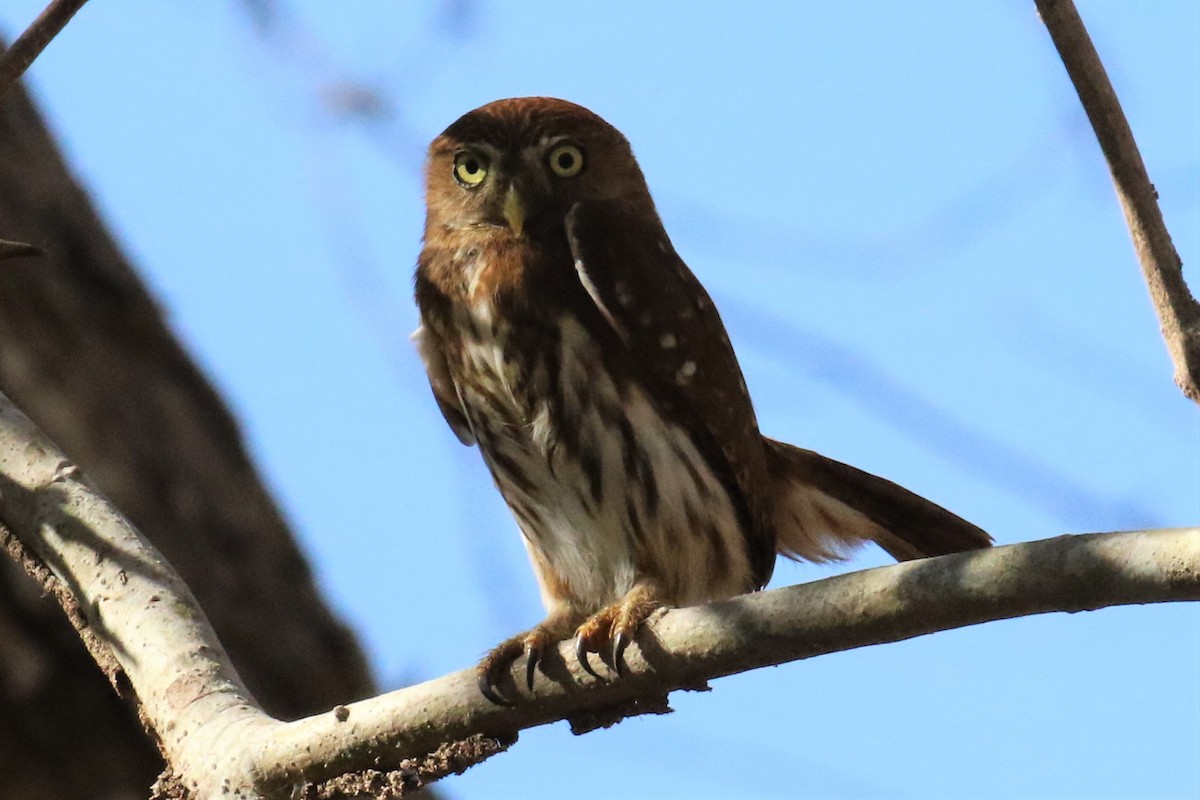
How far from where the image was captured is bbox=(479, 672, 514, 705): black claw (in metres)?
2.84

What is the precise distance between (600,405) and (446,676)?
1188 millimetres

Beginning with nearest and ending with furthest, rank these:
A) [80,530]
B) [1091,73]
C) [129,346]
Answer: [1091,73], [80,530], [129,346]

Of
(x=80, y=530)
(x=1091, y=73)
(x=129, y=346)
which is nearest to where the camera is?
(x=1091, y=73)

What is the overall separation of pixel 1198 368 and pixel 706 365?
1.81m

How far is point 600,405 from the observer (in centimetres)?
393

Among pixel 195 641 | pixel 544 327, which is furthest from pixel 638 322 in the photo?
pixel 195 641

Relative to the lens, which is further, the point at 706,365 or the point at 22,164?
the point at 22,164

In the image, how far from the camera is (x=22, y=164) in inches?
205

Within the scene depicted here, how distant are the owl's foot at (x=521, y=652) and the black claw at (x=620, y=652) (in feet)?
0.56

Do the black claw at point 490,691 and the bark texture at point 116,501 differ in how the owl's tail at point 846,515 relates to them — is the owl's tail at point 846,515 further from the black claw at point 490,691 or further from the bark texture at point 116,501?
the black claw at point 490,691

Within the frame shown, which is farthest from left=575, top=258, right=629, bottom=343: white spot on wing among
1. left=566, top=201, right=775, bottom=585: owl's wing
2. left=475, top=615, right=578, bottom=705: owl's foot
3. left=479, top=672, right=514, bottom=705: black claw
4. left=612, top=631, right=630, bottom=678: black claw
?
left=479, top=672, right=514, bottom=705: black claw

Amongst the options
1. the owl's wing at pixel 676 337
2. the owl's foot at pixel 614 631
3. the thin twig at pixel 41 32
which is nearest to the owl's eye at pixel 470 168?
the owl's wing at pixel 676 337

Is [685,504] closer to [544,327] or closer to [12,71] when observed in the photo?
[544,327]

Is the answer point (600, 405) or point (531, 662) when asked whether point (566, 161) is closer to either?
point (600, 405)
